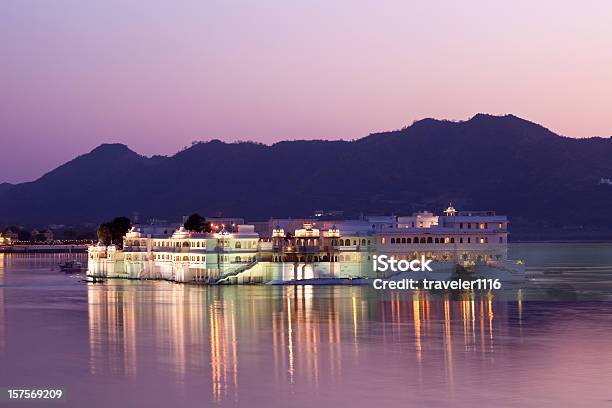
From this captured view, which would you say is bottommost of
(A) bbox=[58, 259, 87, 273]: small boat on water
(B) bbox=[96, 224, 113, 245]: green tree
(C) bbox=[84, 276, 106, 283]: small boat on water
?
(C) bbox=[84, 276, 106, 283]: small boat on water

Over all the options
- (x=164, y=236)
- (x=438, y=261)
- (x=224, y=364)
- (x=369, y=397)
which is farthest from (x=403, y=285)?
(x=369, y=397)

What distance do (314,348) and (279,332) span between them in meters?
5.83

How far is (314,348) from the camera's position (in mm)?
48531

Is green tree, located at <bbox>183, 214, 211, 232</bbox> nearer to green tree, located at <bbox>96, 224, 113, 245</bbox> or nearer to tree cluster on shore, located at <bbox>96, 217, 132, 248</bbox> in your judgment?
tree cluster on shore, located at <bbox>96, 217, 132, 248</bbox>

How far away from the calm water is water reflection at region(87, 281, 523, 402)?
3.2 inches

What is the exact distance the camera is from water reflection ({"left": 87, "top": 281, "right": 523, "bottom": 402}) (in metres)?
43.2

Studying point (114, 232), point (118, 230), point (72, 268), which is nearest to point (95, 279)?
point (114, 232)

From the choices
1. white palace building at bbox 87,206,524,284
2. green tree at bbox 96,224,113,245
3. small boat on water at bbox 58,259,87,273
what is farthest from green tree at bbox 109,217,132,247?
white palace building at bbox 87,206,524,284

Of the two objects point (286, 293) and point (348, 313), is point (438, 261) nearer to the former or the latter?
point (286, 293)

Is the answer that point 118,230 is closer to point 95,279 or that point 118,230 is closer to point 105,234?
point 105,234

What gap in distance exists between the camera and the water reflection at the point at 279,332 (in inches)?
1700

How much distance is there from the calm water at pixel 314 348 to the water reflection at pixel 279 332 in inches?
3.2

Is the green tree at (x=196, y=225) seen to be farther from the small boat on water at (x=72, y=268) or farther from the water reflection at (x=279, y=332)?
the water reflection at (x=279, y=332)

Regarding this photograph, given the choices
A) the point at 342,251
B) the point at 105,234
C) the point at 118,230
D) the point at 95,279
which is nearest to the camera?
the point at 342,251
